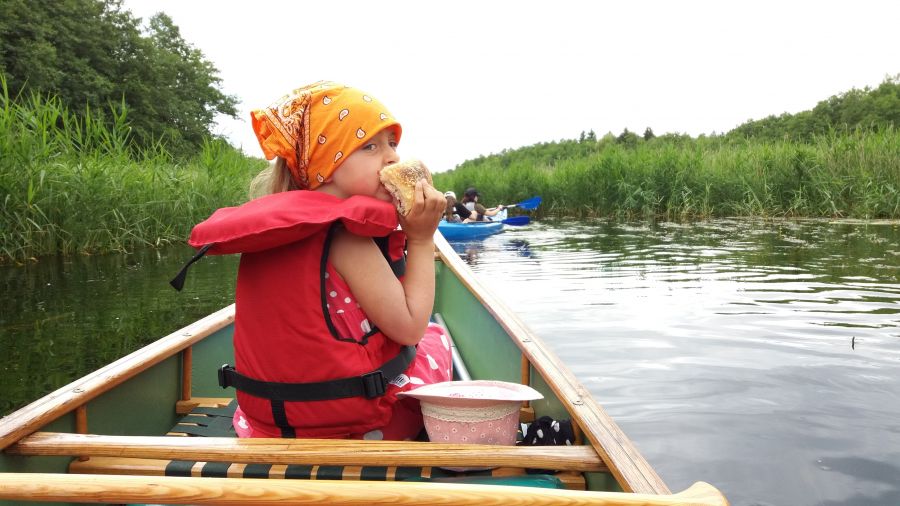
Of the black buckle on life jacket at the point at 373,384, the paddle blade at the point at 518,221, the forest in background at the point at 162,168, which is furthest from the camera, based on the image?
the paddle blade at the point at 518,221

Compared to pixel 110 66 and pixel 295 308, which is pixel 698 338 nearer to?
pixel 295 308

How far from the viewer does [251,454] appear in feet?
4.40

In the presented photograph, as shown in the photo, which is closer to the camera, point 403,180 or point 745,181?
point 403,180

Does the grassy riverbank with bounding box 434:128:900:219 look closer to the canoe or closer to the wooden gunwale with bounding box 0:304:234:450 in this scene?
Result: the canoe

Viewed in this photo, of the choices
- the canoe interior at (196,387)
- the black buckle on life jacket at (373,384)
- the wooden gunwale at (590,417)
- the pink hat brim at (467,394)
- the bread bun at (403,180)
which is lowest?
the canoe interior at (196,387)

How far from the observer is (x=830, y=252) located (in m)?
7.06

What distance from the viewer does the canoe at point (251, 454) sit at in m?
0.91

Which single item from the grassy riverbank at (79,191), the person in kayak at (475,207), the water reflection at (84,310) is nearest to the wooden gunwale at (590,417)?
the water reflection at (84,310)

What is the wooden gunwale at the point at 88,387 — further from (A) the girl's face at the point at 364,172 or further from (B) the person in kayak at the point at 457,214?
(B) the person in kayak at the point at 457,214

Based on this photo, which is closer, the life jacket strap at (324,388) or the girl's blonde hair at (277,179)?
the life jacket strap at (324,388)

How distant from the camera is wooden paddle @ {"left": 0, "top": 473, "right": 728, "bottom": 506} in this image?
0.89 metres

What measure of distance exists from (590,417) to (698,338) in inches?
106

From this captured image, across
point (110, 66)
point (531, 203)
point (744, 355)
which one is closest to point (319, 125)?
point (744, 355)

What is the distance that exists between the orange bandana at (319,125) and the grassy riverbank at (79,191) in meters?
4.89
